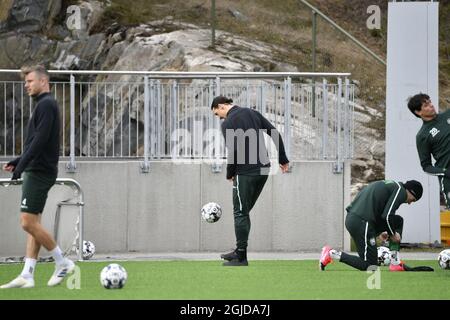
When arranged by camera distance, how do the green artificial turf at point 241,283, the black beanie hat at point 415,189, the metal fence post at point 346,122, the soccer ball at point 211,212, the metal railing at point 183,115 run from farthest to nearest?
1. the metal fence post at point 346,122
2. the metal railing at point 183,115
3. the soccer ball at point 211,212
4. the black beanie hat at point 415,189
5. the green artificial turf at point 241,283

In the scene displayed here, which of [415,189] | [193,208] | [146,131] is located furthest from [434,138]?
[146,131]

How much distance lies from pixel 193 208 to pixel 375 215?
18.1ft

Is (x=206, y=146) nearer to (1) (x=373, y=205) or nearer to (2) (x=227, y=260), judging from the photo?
(2) (x=227, y=260)

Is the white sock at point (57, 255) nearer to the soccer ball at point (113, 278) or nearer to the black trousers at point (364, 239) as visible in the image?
the soccer ball at point (113, 278)

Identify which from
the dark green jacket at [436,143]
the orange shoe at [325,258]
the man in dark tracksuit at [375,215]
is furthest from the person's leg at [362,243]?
the dark green jacket at [436,143]

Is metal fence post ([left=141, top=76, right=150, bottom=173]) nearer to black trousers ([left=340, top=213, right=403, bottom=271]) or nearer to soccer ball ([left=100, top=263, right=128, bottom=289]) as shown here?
black trousers ([left=340, top=213, right=403, bottom=271])

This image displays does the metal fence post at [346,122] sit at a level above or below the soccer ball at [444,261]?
above

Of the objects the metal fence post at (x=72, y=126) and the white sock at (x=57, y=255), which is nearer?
the white sock at (x=57, y=255)

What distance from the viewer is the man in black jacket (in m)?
12.2

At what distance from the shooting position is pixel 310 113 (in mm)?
19422

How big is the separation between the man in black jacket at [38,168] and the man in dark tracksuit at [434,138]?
434 centimetres

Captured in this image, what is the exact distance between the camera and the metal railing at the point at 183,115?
63.3 ft
